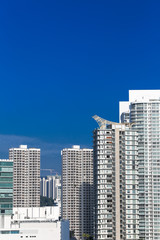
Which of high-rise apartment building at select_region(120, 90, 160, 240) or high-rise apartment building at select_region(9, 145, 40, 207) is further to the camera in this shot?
high-rise apartment building at select_region(9, 145, 40, 207)

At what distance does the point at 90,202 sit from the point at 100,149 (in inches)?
1603

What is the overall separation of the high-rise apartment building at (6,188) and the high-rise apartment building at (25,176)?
47145 millimetres

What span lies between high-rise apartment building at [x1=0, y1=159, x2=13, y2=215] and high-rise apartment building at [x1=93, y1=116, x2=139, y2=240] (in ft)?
37.6

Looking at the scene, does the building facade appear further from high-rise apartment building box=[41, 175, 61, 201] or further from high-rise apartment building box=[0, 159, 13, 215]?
high-rise apartment building box=[41, 175, 61, 201]

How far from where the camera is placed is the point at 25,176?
113 m

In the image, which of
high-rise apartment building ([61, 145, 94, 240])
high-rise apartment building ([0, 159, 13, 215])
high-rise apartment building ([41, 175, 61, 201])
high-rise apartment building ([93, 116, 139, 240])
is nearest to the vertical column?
high-rise apartment building ([93, 116, 139, 240])

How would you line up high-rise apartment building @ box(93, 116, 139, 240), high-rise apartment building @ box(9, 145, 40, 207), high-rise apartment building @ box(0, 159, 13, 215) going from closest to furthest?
1. high-rise apartment building @ box(93, 116, 139, 240)
2. high-rise apartment building @ box(0, 159, 13, 215)
3. high-rise apartment building @ box(9, 145, 40, 207)

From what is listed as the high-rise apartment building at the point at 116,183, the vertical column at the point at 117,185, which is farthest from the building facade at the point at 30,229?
the vertical column at the point at 117,185

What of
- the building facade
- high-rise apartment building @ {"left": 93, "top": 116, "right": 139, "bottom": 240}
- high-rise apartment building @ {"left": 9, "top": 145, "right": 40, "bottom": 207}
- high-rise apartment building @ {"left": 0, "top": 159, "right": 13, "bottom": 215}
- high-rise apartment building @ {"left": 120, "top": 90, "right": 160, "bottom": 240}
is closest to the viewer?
high-rise apartment building @ {"left": 93, "top": 116, "right": 139, "bottom": 240}

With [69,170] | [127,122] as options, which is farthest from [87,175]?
[127,122]

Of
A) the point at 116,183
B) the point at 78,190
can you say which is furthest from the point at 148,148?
the point at 78,190

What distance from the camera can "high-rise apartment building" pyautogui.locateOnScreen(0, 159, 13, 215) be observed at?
210ft

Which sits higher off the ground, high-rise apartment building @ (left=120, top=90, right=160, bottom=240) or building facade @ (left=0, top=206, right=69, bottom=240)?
high-rise apartment building @ (left=120, top=90, right=160, bottom=240)

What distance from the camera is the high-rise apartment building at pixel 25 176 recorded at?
367 feet
